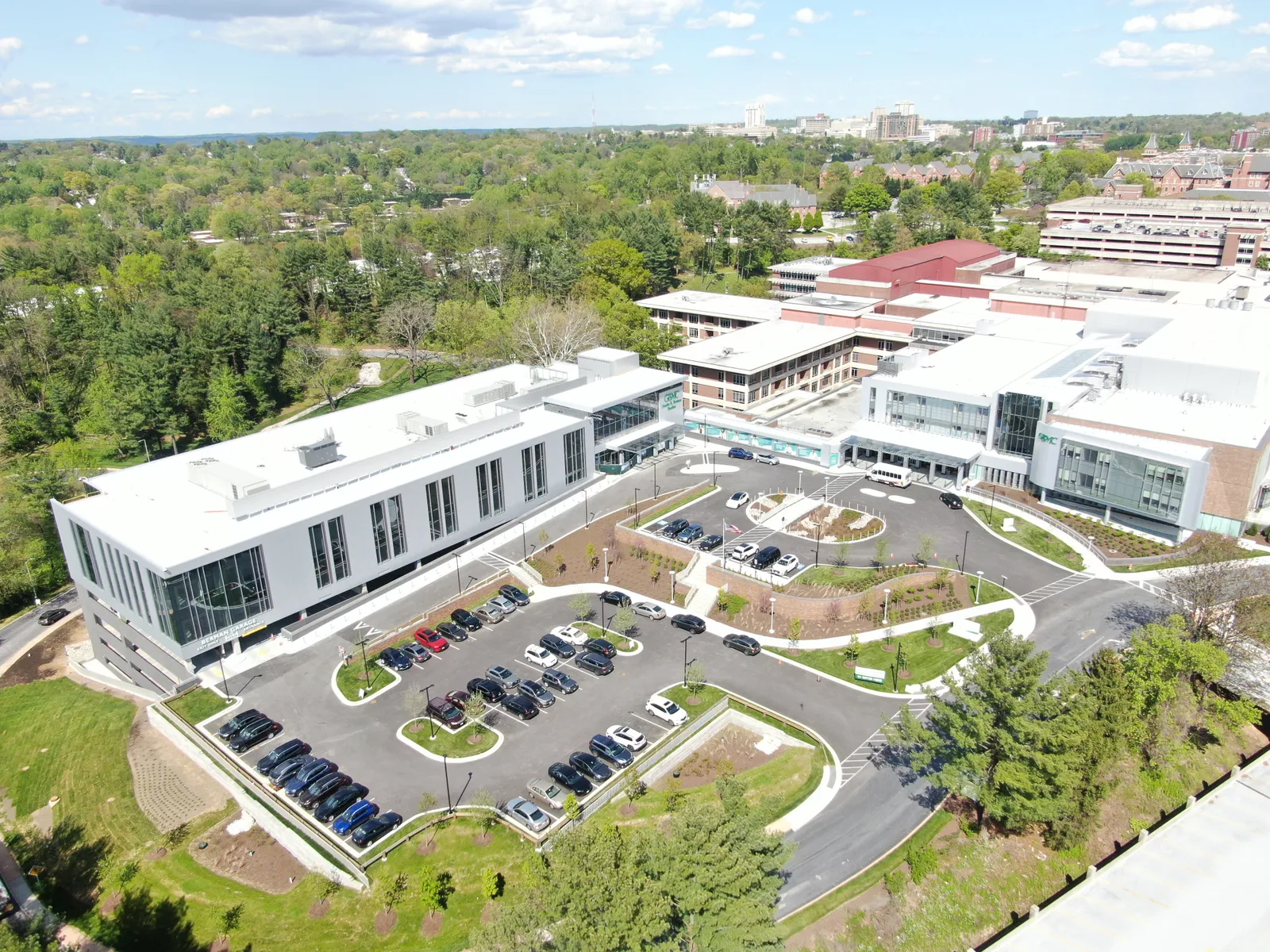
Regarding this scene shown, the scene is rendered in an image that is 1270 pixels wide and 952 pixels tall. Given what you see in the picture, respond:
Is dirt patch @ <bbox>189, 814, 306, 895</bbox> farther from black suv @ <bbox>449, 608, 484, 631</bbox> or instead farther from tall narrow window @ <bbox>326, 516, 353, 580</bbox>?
tall narrow window @ <bbox>326, 516, 353, 580</bbox>

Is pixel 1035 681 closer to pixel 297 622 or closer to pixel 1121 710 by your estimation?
pixel 1121 710

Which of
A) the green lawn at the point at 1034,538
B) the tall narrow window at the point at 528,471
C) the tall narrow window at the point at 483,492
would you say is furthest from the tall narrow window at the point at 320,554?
the green lawn at the point at 1034,538

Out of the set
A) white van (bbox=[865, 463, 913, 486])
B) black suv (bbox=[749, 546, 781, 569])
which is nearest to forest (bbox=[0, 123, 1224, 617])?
white van (bbox=[865, 463, 913, 486])

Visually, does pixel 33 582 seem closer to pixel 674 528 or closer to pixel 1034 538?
pixel 674 528

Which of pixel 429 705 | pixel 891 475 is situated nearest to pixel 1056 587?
pixel 891 475

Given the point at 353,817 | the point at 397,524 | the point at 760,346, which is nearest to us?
the point at 353,817

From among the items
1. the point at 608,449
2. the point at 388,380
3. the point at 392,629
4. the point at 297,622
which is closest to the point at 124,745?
the point at 297,622
